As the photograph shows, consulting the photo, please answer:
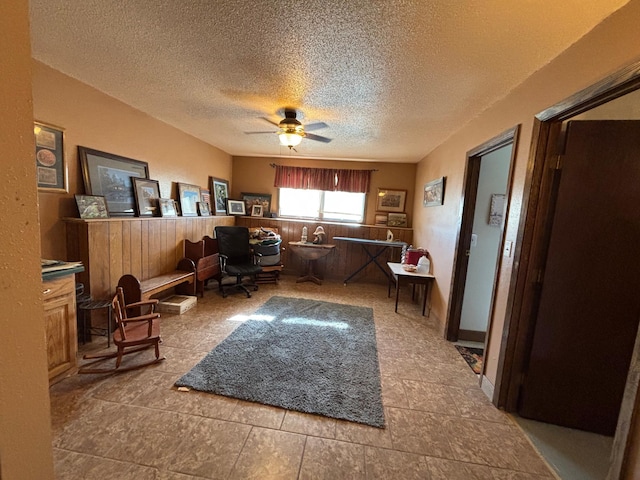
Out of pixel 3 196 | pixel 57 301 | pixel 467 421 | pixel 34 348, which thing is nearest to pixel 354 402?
pixel 467 421

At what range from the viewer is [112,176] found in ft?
9.09

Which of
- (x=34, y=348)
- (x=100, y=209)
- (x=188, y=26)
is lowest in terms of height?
(x=34, y=348)

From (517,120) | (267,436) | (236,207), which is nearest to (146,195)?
(236,207)

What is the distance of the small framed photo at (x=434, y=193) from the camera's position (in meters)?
3.40

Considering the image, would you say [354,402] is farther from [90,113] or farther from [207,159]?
[207,159]

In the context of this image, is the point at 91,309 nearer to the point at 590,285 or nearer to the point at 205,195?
the point at 205,195

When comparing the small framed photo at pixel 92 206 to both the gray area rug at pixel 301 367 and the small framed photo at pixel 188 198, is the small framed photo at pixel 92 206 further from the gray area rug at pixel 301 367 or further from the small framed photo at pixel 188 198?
the gray area rug at pixel 301 367

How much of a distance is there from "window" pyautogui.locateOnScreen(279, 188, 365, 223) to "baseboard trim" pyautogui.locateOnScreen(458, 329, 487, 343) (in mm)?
2847

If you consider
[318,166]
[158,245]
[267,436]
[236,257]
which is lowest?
[267,436]

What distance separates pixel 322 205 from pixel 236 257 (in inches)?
79.6

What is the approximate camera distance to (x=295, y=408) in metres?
1.75

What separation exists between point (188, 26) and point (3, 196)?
143 cm

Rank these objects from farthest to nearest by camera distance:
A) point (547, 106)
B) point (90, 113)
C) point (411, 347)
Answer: point (411, 347), point (90, 113), point (547, 106)

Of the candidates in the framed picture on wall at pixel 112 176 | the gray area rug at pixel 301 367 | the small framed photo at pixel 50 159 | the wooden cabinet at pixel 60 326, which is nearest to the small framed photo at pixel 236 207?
the framed picture on wall at pixel 112 176
